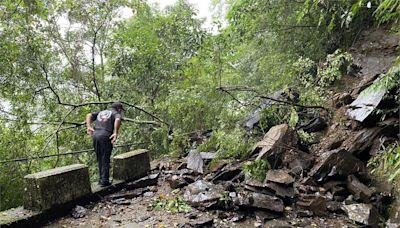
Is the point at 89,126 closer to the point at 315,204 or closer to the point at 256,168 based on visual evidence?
the point at 256,168

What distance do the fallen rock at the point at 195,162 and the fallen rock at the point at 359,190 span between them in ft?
7.80

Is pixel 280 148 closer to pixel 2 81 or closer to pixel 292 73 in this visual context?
pixel 292 73

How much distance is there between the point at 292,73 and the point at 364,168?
2.92 m

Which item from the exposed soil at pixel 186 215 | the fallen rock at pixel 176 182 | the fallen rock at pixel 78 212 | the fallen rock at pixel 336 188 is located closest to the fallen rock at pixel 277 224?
the exposed soil at pixel 186 215

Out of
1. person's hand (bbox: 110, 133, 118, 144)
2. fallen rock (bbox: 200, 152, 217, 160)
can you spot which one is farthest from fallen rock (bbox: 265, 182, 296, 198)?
person's hand (bbox: 110, 133, 118, 144)

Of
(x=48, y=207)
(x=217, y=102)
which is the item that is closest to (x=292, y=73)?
(x=217, y=102)

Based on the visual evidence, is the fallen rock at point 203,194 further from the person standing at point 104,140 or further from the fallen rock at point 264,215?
the person standing at point 104,140

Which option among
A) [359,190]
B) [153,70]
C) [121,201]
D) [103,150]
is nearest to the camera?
[359,190]

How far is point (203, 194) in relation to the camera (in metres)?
4.17

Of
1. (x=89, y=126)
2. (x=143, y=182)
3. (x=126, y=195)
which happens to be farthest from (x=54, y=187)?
(x=143, y=182)

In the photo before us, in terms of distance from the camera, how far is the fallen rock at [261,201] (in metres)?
3.79

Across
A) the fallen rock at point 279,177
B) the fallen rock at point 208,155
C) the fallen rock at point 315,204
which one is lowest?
the fallen rock at point 315,204

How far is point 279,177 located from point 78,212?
2802mm

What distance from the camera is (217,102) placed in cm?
660
